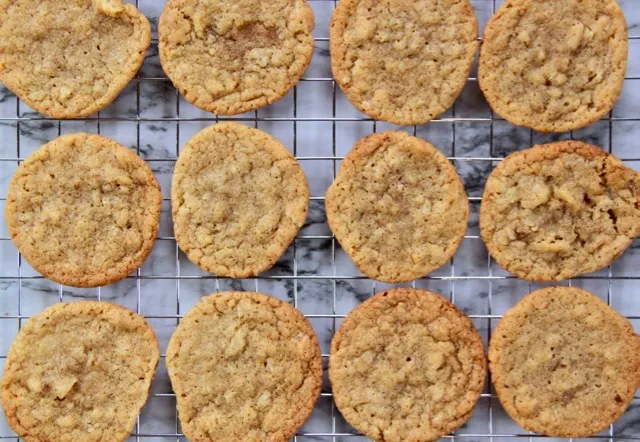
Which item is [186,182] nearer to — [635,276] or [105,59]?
[105,59]

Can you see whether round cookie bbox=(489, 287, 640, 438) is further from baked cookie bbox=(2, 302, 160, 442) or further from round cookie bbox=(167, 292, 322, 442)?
baked cookie bbox=(2, 302, 160, 442)

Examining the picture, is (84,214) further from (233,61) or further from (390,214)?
(390,214)

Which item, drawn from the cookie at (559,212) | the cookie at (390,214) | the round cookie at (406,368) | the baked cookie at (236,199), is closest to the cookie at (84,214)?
the baked cookie at (236,199)

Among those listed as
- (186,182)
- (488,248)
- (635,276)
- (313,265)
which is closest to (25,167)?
(186,182)

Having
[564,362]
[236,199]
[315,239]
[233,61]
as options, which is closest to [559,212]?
[564,362]

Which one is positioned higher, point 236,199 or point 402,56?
point 402,56

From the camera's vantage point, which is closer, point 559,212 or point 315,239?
point 559,212
